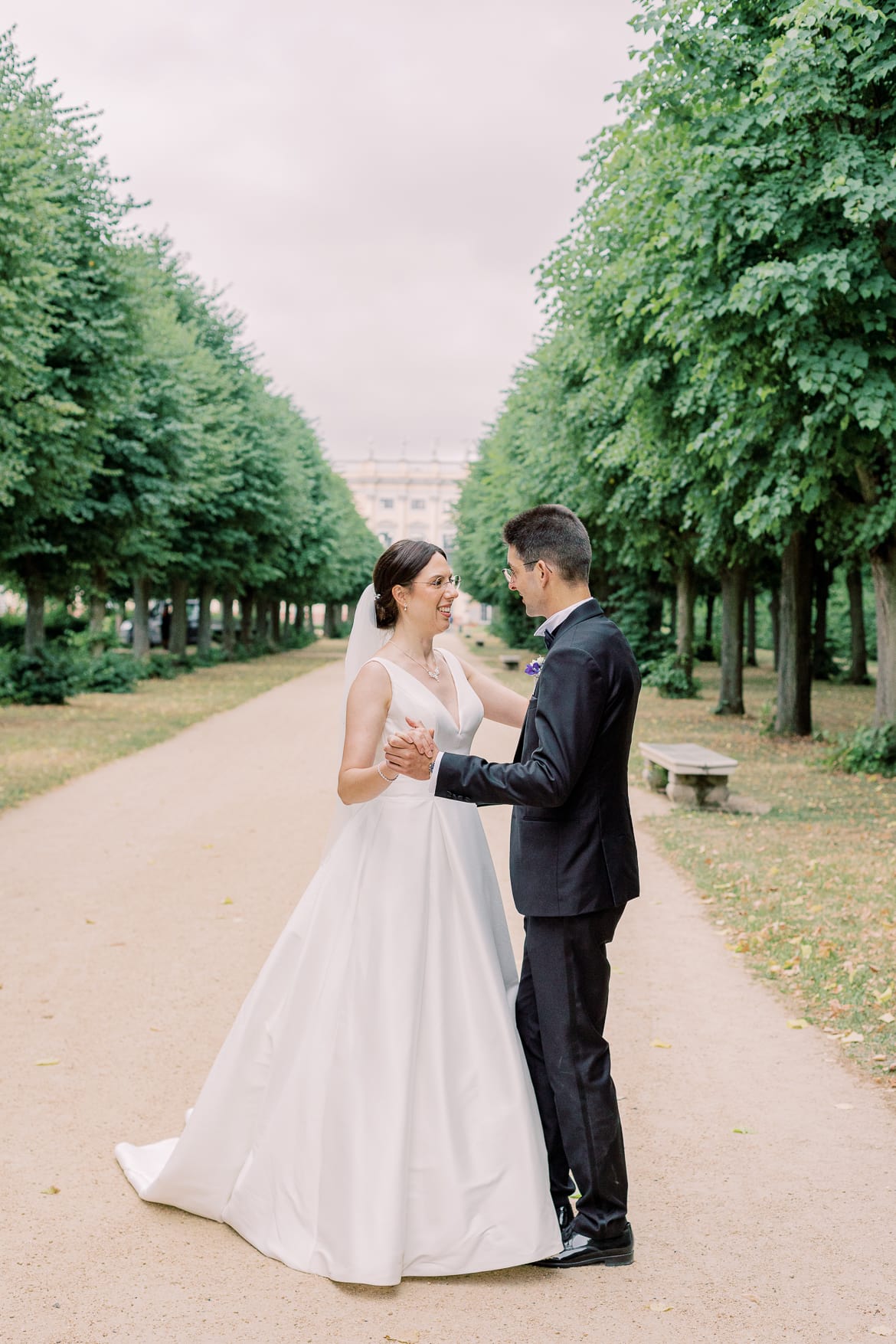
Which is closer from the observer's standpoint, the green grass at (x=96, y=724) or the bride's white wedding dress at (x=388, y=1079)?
the bride's white wedding dress at (x=388, y=1079)

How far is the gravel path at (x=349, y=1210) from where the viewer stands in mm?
3355

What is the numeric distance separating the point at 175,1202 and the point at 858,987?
378cm

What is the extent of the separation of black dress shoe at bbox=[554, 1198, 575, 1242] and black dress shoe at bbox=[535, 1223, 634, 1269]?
0.03m

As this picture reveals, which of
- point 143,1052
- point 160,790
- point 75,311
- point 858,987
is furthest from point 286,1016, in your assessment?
point 75,311

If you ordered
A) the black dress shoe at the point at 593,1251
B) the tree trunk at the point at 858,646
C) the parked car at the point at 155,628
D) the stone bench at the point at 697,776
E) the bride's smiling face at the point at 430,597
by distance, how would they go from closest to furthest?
the black dress shoe at the point at 593,1251 < the bride's smiling face at the point at 430,597 < the stone bench at the point at 697,776 < the tree trunk at the point at 858,646 < the parked car at the point at 155,628

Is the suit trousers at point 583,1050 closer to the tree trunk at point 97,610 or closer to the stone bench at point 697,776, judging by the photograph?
the stone bench at point 697,776

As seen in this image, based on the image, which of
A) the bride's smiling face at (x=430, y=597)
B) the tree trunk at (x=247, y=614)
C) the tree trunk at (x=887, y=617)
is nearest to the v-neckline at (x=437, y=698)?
the bride's smiling face at (x=430, y=597)

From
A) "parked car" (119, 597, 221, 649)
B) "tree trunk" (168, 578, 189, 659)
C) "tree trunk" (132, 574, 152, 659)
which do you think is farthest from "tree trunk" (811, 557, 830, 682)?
"parked car" (119, 597, 221, 649)

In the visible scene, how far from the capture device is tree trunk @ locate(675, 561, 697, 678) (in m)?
27.4

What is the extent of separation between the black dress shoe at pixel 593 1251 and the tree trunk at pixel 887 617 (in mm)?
11546

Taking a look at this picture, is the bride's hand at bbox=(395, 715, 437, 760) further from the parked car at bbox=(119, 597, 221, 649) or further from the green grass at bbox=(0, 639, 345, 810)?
the parked car at bbox=(119, 597, 221, 649)

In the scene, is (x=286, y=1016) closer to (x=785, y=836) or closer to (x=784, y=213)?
(x=785, y=836)

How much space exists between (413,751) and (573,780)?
416mm

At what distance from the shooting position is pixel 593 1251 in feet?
12.0
